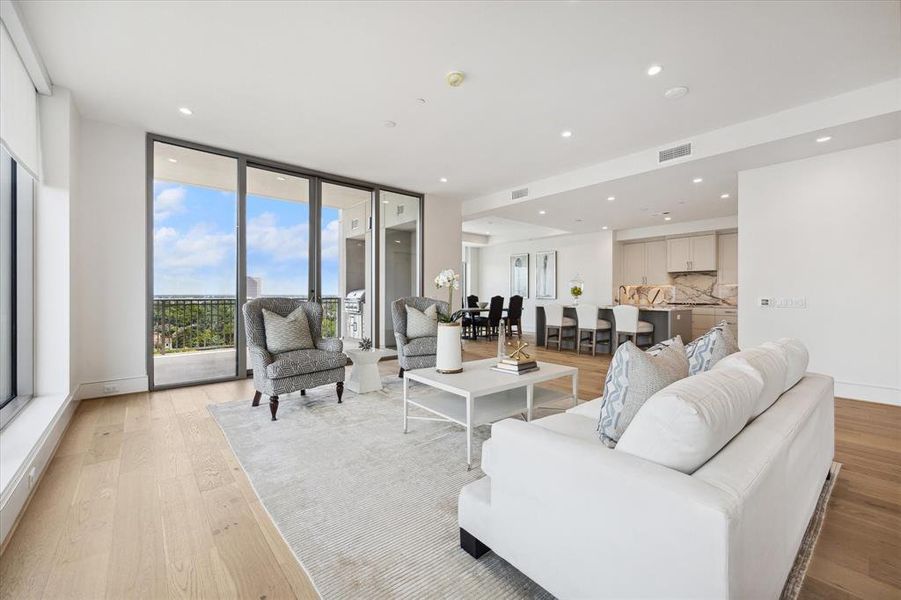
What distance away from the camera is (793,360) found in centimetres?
169

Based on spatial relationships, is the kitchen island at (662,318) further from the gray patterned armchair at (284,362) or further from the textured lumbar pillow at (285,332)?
the textured lumbar pillow at (285,332)

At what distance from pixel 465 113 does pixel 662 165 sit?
2.35 meters

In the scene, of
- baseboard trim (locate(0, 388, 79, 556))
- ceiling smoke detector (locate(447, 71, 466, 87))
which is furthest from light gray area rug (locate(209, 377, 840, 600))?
ceiling smoke detector (locate(447, 71, 466, 87))

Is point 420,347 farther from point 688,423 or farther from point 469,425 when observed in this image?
point 688,423

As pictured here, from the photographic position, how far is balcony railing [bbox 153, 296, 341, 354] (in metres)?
4.14

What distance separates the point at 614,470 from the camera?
935mm

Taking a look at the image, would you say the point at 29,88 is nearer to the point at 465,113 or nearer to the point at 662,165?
the point at 465,113

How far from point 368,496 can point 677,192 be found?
5572 millimetres

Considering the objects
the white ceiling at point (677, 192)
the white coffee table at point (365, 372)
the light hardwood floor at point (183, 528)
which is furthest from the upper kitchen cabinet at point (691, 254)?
the white coffee table at point (365, 372)

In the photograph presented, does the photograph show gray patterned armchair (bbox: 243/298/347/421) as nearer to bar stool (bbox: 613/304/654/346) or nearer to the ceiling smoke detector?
the ceiling smoke detector

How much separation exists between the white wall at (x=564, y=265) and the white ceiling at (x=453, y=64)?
493 cm

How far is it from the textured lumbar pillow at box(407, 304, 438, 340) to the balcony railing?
1.02m

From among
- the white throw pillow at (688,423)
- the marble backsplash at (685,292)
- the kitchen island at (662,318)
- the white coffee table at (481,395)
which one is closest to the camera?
the white throw pillow at (688,423)

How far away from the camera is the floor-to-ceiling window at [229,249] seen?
4.07 m
